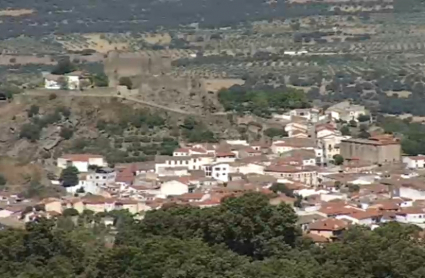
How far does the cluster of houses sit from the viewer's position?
1505 inches

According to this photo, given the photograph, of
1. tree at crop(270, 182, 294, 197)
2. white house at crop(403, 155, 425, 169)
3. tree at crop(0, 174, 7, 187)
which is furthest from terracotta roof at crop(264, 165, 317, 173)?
tree at crop(0, 174, 7, 187)

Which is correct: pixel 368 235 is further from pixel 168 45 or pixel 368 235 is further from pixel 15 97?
pixel 168 45

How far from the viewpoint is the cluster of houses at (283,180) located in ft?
125

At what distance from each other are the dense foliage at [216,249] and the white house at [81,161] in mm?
13605

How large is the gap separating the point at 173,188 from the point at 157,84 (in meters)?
12.0

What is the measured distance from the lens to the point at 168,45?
92125 millimetres

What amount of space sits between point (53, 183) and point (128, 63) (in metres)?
11.7

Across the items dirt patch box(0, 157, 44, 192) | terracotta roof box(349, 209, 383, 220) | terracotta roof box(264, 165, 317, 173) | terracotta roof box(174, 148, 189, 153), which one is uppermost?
terracotta roof box(349, 209, 383, 220)

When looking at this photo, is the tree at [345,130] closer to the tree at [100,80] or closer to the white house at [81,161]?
the tree at [100,80]

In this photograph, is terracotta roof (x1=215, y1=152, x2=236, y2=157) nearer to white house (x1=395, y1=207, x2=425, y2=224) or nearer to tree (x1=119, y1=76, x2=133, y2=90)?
tree (x1=119, y1=76, x2=133, y2=90)

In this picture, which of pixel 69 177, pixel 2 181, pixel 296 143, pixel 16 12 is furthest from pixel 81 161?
pixel 16 12

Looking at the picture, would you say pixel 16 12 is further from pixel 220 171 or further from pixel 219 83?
pixel 220 171

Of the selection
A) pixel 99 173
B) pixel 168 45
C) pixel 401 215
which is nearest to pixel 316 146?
pixel 99 173

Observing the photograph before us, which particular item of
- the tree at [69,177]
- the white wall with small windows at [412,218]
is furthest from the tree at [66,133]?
the white wall with small windows at [412,218]
